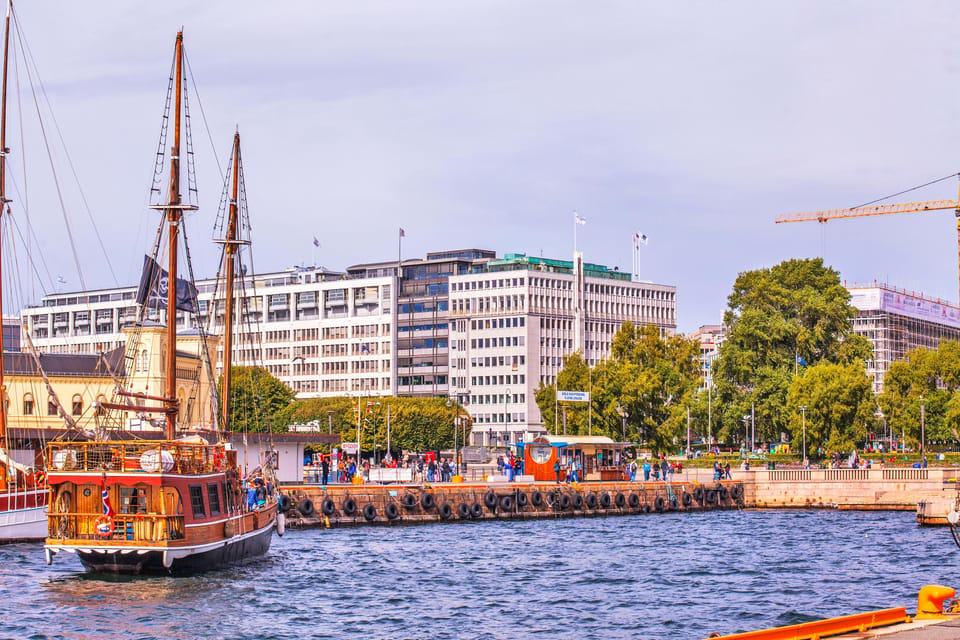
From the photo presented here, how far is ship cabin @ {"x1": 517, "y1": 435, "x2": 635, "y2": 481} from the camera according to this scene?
97312mm

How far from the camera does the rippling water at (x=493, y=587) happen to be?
40.8 metres

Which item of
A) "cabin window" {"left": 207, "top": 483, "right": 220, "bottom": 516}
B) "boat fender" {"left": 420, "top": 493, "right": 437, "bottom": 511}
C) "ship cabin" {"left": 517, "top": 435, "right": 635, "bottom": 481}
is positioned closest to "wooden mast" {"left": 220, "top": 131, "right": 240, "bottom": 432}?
"boat fender" {"left": 420, "top": 493, "right": 437, "bottom": 511}

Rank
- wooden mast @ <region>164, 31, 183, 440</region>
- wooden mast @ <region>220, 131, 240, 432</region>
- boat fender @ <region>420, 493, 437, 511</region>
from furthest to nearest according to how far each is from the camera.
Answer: boat fender @ <region>420, 493, 437, 511</region>, wooden mast @ <region>220, 131, 240, 432</region>, wooden mast @ <region>164, 31, 183, 440</region>

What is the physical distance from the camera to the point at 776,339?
133250mm

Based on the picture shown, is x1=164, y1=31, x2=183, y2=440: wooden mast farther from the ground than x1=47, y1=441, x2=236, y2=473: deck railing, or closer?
farther from the ground

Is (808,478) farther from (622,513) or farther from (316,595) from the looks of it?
(316,595)

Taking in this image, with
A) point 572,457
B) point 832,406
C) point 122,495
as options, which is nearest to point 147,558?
point 122,495

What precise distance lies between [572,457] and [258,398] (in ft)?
232

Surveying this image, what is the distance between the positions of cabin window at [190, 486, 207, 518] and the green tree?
107m

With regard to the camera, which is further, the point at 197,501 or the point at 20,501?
the point at 20,501

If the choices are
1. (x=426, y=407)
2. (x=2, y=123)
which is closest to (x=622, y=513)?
(x=2, y=123)

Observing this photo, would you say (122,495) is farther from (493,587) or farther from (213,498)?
(493,587)

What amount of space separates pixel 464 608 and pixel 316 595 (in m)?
5.49

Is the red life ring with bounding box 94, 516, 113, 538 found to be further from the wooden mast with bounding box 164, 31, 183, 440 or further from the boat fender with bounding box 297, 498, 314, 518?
the boat fender with bounding box 297, 498, 314, 518
